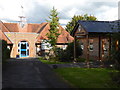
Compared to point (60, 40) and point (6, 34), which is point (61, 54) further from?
point (6, 34)

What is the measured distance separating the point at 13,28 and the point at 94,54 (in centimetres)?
2057

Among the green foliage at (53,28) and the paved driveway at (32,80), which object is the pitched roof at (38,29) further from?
the paved driveway at (32,80)

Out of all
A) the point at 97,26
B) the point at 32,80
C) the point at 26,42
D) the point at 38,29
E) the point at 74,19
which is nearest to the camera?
the point at 32,80

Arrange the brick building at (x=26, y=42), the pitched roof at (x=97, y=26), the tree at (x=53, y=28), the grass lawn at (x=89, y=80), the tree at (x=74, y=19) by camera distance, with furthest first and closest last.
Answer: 1. the tree at (x=74, y=19)
2. the brick building at (x=26, y=42)
3. the tree at (x=53, y=28)
4. the pitched roof at (x=97, y=26)
5. the grass lawn at (x=89, y=80)

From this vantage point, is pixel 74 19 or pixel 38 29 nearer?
pixel 38 29

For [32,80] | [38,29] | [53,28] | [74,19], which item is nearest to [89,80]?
[32,80]

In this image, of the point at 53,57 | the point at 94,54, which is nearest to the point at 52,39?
the point at 53,57

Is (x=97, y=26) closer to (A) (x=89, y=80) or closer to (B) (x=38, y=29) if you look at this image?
(A) (x=89, y=80)

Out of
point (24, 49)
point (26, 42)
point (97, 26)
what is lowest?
point (24, 49)

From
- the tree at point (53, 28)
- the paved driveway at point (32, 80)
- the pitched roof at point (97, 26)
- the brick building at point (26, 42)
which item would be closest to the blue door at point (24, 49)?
the brick building at point (26, 42)

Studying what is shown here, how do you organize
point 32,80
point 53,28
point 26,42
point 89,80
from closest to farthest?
point 89,80, point 32,80, point 53,28, point 26,42

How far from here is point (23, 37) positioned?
3080cm

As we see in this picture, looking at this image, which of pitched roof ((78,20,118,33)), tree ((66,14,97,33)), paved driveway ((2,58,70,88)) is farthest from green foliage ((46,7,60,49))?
tree ((66,14,97,33))

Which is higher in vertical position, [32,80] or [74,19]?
[74,19]
